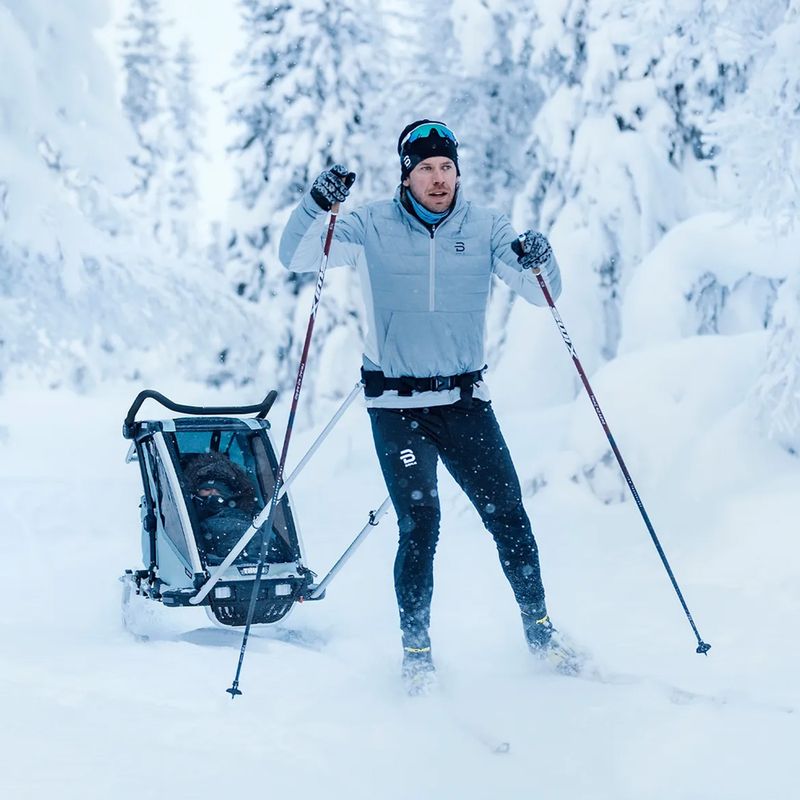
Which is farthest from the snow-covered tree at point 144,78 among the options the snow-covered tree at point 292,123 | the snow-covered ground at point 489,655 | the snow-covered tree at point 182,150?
the snow-covered ground at point 489,655

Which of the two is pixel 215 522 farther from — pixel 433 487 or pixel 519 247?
pixel 519 247

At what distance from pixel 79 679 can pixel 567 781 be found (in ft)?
6.87

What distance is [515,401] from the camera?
1752cm

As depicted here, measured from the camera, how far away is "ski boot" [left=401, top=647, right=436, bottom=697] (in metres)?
4.60

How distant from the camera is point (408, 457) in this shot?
15.4 ft

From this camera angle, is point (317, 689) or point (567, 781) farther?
point (317, 689)

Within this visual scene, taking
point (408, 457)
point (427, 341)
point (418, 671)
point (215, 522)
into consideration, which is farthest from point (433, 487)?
point (215, 522)

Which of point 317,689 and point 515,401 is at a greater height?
point 317,689

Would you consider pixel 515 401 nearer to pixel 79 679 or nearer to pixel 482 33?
pixel 482 33

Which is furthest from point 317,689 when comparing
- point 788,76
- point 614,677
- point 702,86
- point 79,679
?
point 702,86

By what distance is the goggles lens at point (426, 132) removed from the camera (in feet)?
15.3

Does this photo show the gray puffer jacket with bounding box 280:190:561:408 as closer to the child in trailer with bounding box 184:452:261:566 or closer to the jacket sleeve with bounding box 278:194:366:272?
the jacket sleeve with bounding box 278:194:366:272

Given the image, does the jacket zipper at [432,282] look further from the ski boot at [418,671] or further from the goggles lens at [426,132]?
the ski boot at [418,671]

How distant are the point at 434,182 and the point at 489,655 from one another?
7.67 ft
